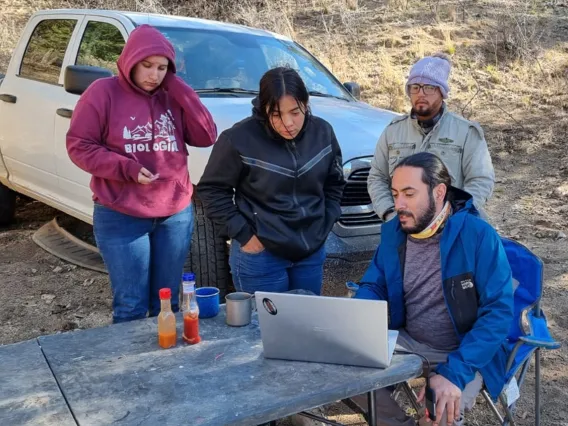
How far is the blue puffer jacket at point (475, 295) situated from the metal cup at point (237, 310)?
2.48 feet

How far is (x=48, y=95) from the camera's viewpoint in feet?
16.9

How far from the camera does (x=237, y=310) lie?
2.54m

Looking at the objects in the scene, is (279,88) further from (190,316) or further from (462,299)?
(462,299)

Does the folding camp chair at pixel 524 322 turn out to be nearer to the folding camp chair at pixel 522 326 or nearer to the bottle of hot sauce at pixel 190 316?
the folding camp chair at pixel 522 326

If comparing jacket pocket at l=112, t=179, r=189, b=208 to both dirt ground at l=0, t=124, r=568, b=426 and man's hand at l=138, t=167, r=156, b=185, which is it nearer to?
man's hand at l=138, t=167, r=156, b=185

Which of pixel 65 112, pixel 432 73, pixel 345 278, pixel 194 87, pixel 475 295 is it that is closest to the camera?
pixel 475 295

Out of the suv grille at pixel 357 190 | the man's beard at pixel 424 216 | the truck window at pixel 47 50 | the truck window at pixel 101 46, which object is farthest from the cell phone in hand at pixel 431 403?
the truck window at pixel 47 50

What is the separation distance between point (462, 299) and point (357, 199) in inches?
58.0

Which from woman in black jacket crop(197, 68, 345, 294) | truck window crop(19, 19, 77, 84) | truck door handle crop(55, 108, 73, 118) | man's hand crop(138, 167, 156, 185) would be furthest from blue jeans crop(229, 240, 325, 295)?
truck window crop(19, 19, 77, 84)

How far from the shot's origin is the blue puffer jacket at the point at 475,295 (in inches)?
93.7

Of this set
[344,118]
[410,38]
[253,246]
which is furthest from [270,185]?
[410,38]

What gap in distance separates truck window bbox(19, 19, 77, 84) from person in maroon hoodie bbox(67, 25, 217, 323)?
96.3 inches

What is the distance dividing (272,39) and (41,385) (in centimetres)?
377

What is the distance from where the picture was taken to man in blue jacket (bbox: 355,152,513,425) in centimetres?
239
